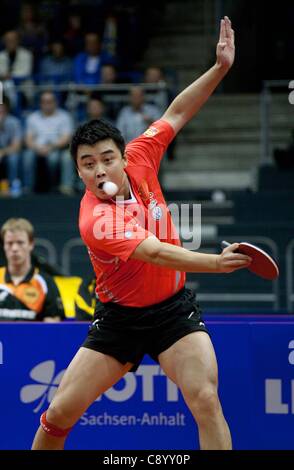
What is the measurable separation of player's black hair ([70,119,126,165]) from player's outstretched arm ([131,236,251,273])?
1.83 feet

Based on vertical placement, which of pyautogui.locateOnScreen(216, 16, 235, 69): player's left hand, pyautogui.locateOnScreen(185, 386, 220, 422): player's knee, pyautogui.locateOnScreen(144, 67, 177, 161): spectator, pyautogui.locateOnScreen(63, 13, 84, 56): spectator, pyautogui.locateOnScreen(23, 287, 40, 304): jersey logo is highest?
pyautogui.locateOnScreen(63, 13, 84, 56): spectator

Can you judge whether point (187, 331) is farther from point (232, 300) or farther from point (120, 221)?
point (232, 300)

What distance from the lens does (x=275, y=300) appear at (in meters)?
10.8

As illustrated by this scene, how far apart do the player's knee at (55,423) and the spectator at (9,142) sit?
7285 millimetres

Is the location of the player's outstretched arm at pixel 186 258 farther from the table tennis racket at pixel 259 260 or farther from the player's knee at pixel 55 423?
the player's knee at pixel 55 423

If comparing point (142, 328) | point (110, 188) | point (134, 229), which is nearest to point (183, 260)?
point (134, 229)

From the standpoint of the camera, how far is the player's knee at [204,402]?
4.62 m

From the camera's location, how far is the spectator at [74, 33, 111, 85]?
13.0m

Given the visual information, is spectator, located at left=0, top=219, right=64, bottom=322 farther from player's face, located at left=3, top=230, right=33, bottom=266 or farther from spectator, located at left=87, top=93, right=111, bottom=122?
spectator, located at left=87, top=93, right=111, bottom=122

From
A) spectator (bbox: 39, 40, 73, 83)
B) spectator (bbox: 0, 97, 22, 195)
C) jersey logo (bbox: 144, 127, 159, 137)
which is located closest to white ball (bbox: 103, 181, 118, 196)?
jersey logo (bbox: 144, 127, 159, 137)

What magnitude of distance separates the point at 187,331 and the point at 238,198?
263 inches

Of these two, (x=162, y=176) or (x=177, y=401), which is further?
(x=162, y=176)

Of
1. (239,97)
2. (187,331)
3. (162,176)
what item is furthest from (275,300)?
(187,331)
